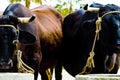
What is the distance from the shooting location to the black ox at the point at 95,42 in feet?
30.4

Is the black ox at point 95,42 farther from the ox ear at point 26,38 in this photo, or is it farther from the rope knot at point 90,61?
the ox ear at point 26,38

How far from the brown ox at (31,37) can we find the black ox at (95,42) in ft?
1.47

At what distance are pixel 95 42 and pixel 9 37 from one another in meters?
1.98

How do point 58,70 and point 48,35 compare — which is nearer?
point 48,35

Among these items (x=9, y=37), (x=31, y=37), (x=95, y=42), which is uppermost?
(x=9, y=37)

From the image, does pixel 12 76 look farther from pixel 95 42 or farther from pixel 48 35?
pixel 48 35

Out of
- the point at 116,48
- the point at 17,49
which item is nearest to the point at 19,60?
the point at 17,49

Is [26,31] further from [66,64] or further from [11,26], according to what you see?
[66,64]

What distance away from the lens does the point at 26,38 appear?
29.0ft

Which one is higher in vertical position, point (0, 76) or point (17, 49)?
point (0, 76)

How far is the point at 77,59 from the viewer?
10281 millimetres

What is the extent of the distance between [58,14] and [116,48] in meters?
3.41

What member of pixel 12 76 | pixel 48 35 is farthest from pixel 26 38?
pixel 12 76

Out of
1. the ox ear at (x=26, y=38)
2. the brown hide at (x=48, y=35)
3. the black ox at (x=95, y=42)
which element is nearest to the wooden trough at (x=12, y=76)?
the ox ear at (x=26, y=38)
